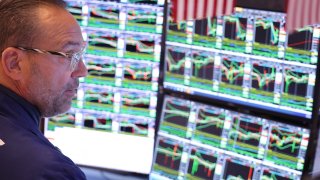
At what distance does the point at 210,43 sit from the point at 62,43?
961 millimetres

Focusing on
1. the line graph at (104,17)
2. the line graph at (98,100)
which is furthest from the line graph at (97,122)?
the line graph at (104,17)

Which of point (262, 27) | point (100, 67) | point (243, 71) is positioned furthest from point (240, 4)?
point (100, 67)

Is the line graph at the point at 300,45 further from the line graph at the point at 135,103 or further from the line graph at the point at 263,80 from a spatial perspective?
the line graph at the point at 135,103

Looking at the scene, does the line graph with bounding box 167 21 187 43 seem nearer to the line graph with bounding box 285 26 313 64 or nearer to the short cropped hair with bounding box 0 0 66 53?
the line graph with bounding box 285 26 313 64

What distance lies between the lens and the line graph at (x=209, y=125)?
7.68ft

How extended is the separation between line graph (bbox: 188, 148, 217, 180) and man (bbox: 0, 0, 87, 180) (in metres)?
0.94

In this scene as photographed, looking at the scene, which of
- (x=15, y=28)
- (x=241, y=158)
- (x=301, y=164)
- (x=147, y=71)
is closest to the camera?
(x=15, y=28)

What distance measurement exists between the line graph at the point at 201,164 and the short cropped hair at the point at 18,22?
1.14 m

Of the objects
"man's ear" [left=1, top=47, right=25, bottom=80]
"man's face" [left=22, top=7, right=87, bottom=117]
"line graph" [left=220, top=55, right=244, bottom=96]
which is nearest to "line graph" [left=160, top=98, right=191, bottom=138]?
"line graph" [left=220, top=55, right=244, bottom=96]

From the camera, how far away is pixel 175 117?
248 cm

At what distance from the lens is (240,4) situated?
7.24ft

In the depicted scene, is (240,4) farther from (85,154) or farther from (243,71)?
(85,154)

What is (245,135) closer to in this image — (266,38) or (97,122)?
(266,38)

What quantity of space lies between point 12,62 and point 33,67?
0.19 ft
